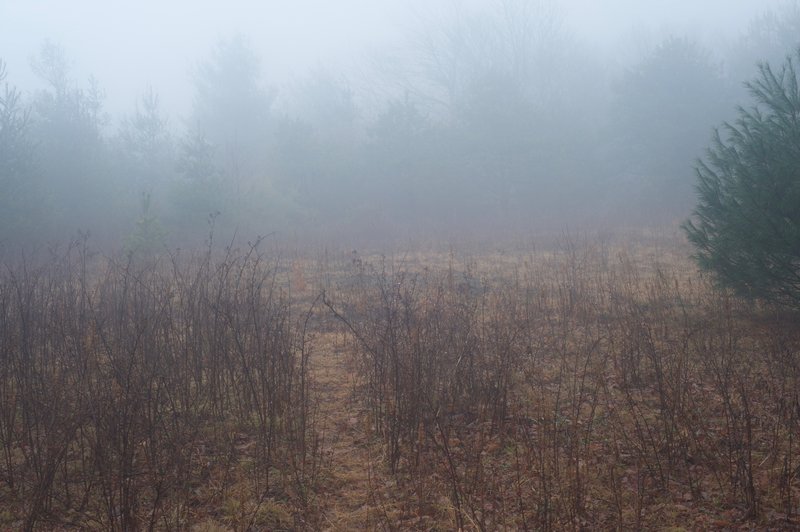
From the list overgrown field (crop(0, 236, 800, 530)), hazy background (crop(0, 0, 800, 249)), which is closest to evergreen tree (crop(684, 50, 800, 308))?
overgrown field (crop(0, 236, 800, 530))

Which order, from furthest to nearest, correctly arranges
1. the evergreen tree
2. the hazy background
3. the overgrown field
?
the hazy background → the evergreen tree → the overgrown field

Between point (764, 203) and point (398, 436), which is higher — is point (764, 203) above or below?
above

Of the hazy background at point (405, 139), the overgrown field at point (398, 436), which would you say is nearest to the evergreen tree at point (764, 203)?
the overgrown field at point (398, 436)

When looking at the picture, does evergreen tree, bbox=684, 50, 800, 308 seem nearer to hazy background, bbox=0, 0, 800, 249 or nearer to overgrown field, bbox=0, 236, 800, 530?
overgrown field, bbox=0, 236, 800, 530

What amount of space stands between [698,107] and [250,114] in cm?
2443

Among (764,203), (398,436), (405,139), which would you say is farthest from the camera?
(405,139)

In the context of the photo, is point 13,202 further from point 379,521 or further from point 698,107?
point 698,107

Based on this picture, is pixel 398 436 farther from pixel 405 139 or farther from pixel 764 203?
pixel 405 139

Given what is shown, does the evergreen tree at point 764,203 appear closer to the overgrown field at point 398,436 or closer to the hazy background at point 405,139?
the overgrown field at point 398,436

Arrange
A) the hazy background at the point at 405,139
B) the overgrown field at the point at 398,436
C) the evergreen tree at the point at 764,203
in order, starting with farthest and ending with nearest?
the hazy background at the point at 405,139
the evergreen tree at the point at 764,203
the overgrown field at the point at 398,436

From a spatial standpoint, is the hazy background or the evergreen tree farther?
the hazy background

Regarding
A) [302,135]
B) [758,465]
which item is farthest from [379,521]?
[302,135]

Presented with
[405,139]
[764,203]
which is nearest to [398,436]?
[764,203]

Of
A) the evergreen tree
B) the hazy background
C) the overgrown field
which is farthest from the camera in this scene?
the hazy background
